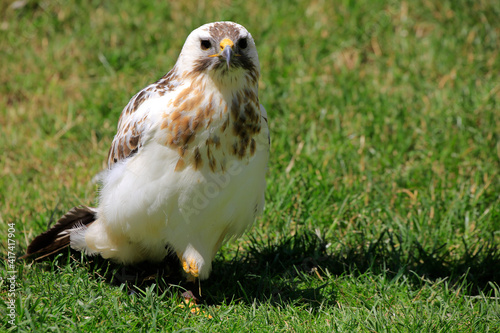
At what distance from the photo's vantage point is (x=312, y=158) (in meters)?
5.33

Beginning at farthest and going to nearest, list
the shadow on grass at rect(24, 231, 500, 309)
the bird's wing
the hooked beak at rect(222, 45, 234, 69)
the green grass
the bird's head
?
the shadow on grass at rect(24, 231, 500, 309) < the green grass < the bird's wing < the bird's head < the hooked beak at rect(222, 45, 234, 69)

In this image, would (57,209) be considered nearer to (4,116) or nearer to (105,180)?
(105,180)

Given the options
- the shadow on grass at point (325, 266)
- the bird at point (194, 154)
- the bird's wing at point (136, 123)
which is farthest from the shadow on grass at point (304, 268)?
the bird's wing at point (136, 123)

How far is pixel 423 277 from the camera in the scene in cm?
405

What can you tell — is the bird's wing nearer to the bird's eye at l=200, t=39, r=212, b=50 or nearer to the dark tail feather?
the bird's eye at l=200, t=39, r=212, b=50

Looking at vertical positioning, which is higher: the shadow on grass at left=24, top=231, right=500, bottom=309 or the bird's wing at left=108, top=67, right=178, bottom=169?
the bird's wing at left=108, top=67, right=178, bottom=169

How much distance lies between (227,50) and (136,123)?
2.33ft

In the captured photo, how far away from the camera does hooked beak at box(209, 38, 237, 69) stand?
3.31 meters

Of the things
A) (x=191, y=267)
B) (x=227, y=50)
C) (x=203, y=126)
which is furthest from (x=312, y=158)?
(x=227, y=50)

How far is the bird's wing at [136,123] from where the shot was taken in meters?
3.56

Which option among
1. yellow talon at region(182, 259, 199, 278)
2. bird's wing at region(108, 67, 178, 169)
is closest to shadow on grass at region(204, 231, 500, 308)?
yellow talon at region(182, 259, 199, 278)

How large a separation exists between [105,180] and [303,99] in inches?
106

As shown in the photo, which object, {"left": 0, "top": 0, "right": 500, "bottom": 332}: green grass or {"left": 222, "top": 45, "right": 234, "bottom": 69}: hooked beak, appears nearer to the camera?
{"left": 222, "top": 45, "right": 234, "bottom": 69}: hooked beak

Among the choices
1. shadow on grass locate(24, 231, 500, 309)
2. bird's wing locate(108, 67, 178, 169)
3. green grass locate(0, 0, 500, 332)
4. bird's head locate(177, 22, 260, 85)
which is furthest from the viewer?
shadow on grass locate(24, 231, 500, 309)
